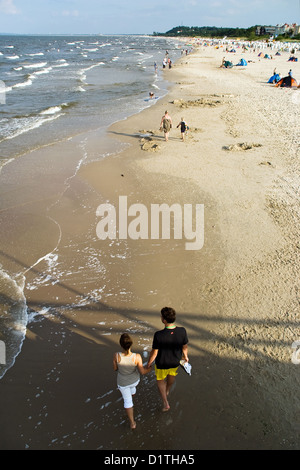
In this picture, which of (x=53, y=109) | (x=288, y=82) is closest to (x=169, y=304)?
(x=53, y=109)

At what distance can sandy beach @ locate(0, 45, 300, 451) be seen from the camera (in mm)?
4113

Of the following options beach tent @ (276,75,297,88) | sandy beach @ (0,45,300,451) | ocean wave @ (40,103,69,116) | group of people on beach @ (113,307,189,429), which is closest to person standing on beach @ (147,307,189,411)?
group of people on beach @ (113,307,189,429)

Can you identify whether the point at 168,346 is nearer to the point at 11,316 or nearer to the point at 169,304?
the point at 169,304

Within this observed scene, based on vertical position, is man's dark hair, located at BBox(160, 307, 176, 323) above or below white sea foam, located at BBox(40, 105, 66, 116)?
below

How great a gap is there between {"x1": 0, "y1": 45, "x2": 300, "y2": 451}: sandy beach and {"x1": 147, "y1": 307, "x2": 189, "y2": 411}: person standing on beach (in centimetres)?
79

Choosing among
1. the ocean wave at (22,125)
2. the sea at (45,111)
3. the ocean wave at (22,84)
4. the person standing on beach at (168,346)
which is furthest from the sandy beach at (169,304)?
the ocean wave at (22,84)

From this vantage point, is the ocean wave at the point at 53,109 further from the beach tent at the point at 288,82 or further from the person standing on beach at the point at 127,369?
the person standing on beach at the point at 127,369

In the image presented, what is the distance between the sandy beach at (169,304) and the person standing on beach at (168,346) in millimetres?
785

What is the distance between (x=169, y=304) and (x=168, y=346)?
7.32 ft

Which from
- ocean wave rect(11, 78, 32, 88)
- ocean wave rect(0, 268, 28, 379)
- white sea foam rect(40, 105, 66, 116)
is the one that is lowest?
ocean wave rect(0, 268, 28, 379)

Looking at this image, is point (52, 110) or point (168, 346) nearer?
point (168, 346)

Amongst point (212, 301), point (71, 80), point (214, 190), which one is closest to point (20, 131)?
point (214, 190)

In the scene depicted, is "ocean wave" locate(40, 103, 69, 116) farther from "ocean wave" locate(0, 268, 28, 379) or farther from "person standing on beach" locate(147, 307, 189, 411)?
"person standing on beach" locate(147, 307, 189, 411)

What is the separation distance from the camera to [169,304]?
19.8 ft
